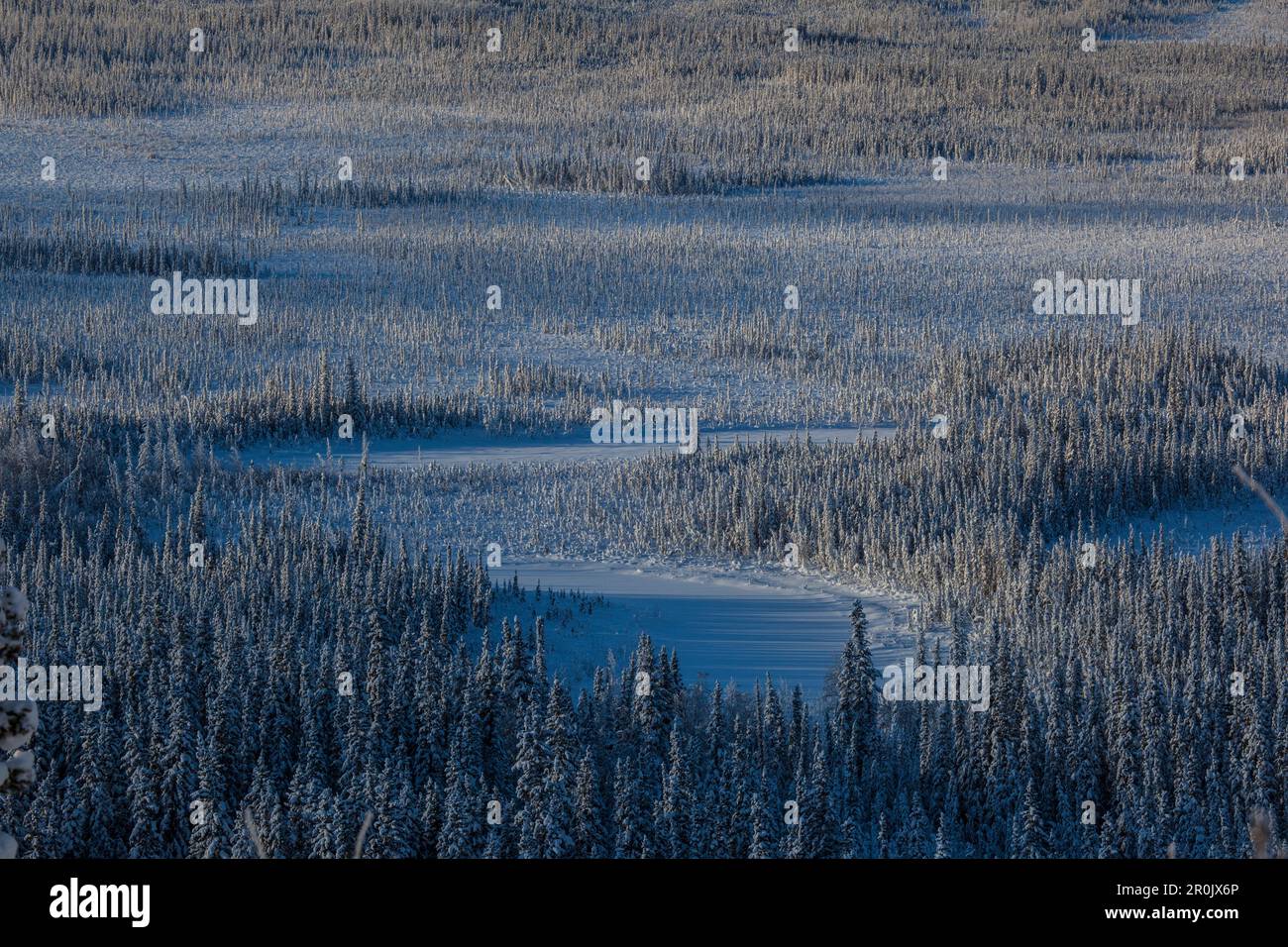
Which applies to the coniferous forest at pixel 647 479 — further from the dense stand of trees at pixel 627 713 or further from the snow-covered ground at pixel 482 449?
the snow-covered ground at pixel 482 449

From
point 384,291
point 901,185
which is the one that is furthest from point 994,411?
point 901,185

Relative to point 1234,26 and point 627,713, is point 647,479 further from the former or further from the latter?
point 1234,26
